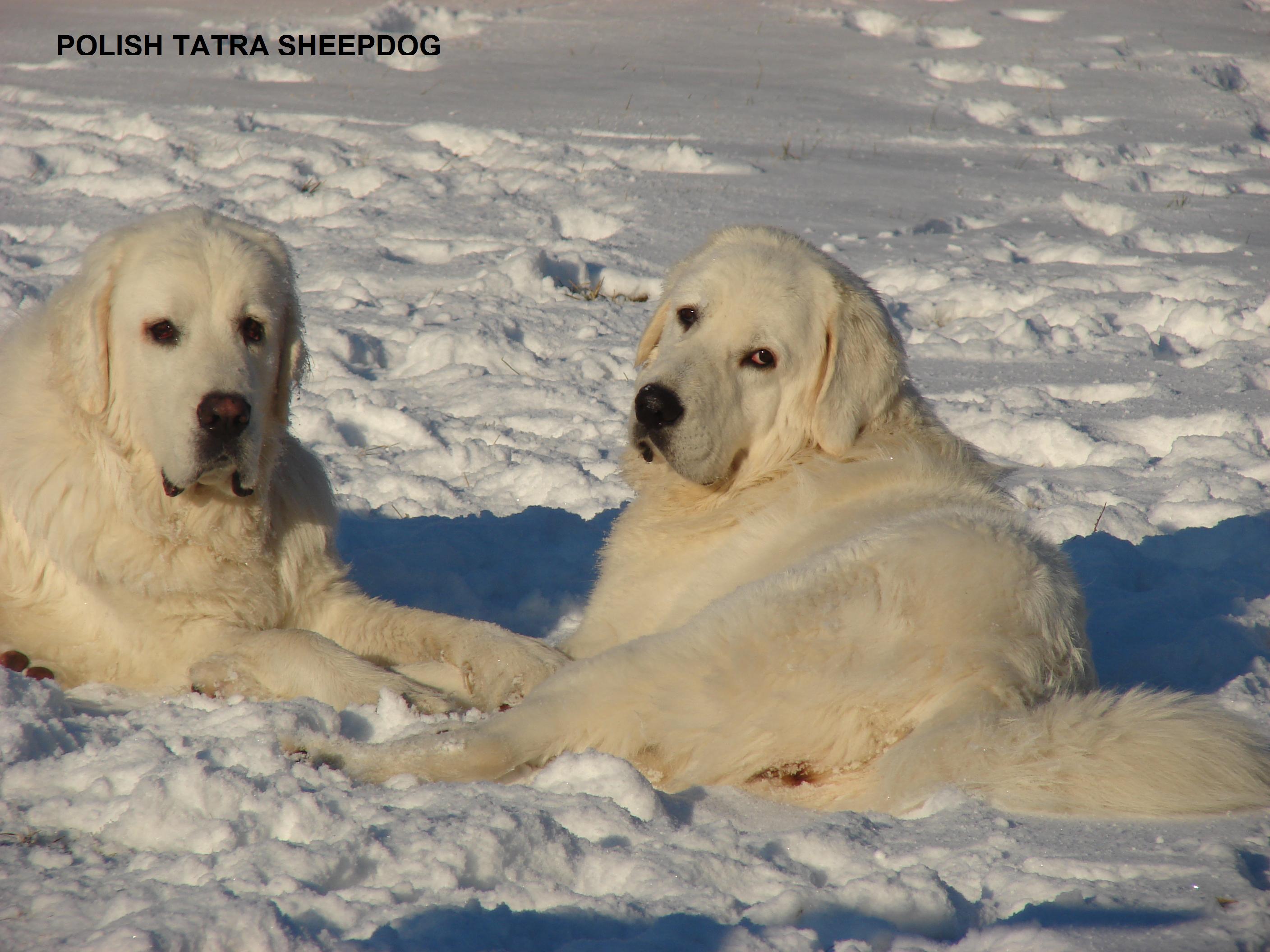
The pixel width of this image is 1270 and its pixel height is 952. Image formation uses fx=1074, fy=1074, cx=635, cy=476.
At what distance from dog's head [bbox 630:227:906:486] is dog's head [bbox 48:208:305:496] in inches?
49.0

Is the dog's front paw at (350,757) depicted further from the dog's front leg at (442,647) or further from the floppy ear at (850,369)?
the floppy ear at (850,369)

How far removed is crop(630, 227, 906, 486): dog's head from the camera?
3.45m

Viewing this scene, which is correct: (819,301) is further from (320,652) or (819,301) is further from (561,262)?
(561,262)

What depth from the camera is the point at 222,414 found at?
321 cm

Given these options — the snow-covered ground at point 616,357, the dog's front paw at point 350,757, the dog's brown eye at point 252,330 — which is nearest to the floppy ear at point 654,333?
the snow-covered ground at point 616,357

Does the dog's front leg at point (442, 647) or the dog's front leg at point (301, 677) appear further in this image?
the dog's front leg at point (442, 647)

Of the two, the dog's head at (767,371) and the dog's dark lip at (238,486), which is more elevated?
the dog's head at (767,371)

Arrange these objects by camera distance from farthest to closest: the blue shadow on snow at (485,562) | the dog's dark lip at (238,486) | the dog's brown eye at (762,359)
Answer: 1. the blue shadow on snow at (485,562)
2. the dog's brown eye at (762,359)
3. the dog's dark lip at (238,486)

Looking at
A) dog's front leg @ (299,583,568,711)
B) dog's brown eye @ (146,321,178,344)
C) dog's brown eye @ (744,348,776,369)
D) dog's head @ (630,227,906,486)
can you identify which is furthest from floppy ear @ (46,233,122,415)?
dog's brown eye @ (744,348,776,369)

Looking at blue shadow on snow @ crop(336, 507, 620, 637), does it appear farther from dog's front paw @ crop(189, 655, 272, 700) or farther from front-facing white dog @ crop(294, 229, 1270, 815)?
dog's front paw @ crop(189, 655, 272, 700)

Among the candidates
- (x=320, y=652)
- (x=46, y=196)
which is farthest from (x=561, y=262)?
(x=320, y=652)

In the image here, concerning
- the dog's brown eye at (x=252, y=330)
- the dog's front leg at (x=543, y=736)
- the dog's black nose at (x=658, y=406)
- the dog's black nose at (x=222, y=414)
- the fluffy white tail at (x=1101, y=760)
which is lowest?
the dog's front leg at (x=543, y=736)

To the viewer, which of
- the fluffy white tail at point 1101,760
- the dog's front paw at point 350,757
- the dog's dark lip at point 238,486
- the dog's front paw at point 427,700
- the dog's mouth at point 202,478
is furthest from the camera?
the dog's dark lip at point 238,486

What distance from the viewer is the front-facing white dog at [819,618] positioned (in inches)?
90.8
